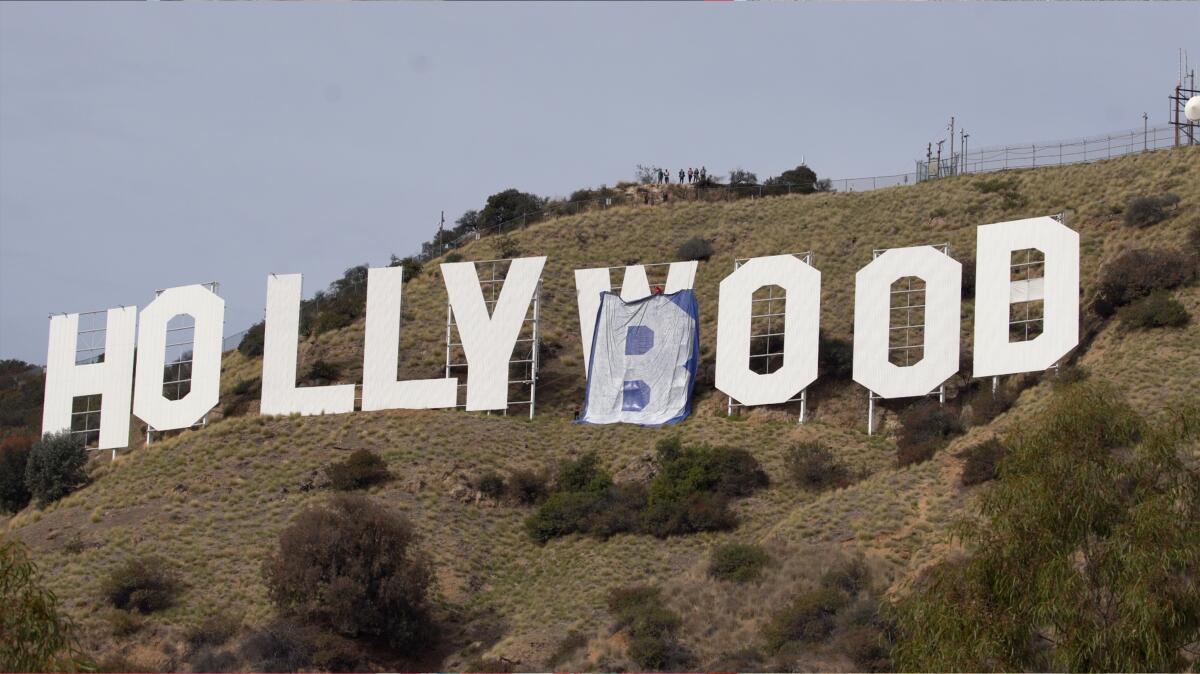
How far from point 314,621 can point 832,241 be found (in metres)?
33.4

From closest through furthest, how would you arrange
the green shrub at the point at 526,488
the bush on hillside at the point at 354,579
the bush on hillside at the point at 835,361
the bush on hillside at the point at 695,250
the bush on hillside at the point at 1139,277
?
1. the bush on hillside at the point at 354,579
2. the green shrub at the point at 526,488
3. the bush on hillside at the point at 1139,277
4. the bush on hillside at the point at 835,361
5. the bush on hillside at the point at 695,250

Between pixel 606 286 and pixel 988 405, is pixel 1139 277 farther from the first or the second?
pixel 606 286

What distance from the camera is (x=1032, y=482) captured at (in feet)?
66.0

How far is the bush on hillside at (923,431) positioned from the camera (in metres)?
45.4

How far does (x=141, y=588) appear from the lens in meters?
41.9

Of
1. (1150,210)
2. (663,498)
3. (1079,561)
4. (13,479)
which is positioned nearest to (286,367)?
(13,479)

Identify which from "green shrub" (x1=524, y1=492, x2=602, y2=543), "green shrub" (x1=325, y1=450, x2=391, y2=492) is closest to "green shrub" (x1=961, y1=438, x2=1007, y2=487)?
"green shrub" (x1=524, y1=492, x2=602, y2=543)

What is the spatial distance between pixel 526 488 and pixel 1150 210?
2472cm

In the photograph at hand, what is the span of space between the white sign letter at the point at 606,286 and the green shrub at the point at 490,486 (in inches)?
250

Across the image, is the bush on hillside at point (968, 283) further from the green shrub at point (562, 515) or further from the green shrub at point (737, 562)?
the green shrub at point (737, 562)

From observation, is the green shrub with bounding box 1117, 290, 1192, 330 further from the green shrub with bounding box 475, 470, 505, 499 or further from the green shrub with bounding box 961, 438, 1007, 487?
the green shrub with bounding box 475, 470, 505, 499

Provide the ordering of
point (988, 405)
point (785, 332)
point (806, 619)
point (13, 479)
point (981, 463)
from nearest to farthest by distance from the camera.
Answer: point (806, 619)
point (981, 463)
point (988, 405)
point (785, 332)
point (13, 479)

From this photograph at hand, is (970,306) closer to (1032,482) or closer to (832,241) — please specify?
(832,241)

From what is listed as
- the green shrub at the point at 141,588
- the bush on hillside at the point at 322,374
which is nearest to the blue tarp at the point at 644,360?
the bush on hillside at the point at 322,374
